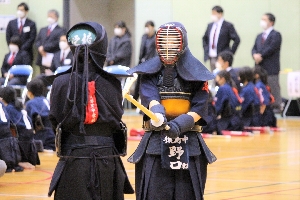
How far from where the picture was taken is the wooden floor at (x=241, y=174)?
870cm

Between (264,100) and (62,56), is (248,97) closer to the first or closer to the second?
(264,100)

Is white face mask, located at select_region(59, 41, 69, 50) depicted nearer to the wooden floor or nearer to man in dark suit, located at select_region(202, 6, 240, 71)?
man in dark suit, located at select_region(202, 6, 240, 71)

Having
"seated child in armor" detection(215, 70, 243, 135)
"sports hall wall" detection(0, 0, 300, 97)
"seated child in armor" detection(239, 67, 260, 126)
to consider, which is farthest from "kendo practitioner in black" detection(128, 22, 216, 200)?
"sports hall wall" detection(0, 0, 300, 97)

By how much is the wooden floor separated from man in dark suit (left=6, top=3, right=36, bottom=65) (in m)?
8.11

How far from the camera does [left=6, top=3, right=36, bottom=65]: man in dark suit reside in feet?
70.4

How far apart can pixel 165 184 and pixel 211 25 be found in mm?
13697

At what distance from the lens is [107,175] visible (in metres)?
5.89

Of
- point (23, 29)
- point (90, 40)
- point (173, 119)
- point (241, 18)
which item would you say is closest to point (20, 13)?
point (23, 29)

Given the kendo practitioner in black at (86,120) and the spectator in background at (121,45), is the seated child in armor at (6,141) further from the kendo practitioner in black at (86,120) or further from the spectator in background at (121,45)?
the spectator in background at (121,45)

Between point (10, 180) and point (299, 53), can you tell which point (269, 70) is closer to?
point (299, 53)

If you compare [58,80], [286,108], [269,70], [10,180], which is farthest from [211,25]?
[58,80]

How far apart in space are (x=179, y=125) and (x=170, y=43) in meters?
0.67

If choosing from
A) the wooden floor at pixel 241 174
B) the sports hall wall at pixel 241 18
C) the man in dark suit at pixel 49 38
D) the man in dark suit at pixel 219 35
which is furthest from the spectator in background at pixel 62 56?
the wooden floor at pixel 241 174

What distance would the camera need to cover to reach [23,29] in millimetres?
21578
